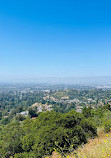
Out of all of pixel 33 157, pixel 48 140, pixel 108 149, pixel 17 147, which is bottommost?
pixel 17 147

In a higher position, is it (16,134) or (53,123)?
(53,123)

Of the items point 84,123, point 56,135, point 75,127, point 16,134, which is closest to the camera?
point 56,135

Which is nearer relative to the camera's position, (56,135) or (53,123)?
(56,135)

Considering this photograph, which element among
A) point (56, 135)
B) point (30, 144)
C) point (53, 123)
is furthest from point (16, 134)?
point (56, 135)

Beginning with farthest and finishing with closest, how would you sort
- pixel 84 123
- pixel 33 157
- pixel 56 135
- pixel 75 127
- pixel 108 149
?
1. pixel 84 123
2. pixel 75 127
3. pixel 56 135
4. pixel 33 157
5. pixel 108 149

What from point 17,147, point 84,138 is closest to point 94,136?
point 84,138

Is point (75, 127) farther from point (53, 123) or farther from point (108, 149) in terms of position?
point (108, 149)

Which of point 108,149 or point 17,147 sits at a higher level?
point 108,149

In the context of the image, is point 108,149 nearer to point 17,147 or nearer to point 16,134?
point 17,147

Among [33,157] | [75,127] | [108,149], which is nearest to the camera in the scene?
[108,149]
